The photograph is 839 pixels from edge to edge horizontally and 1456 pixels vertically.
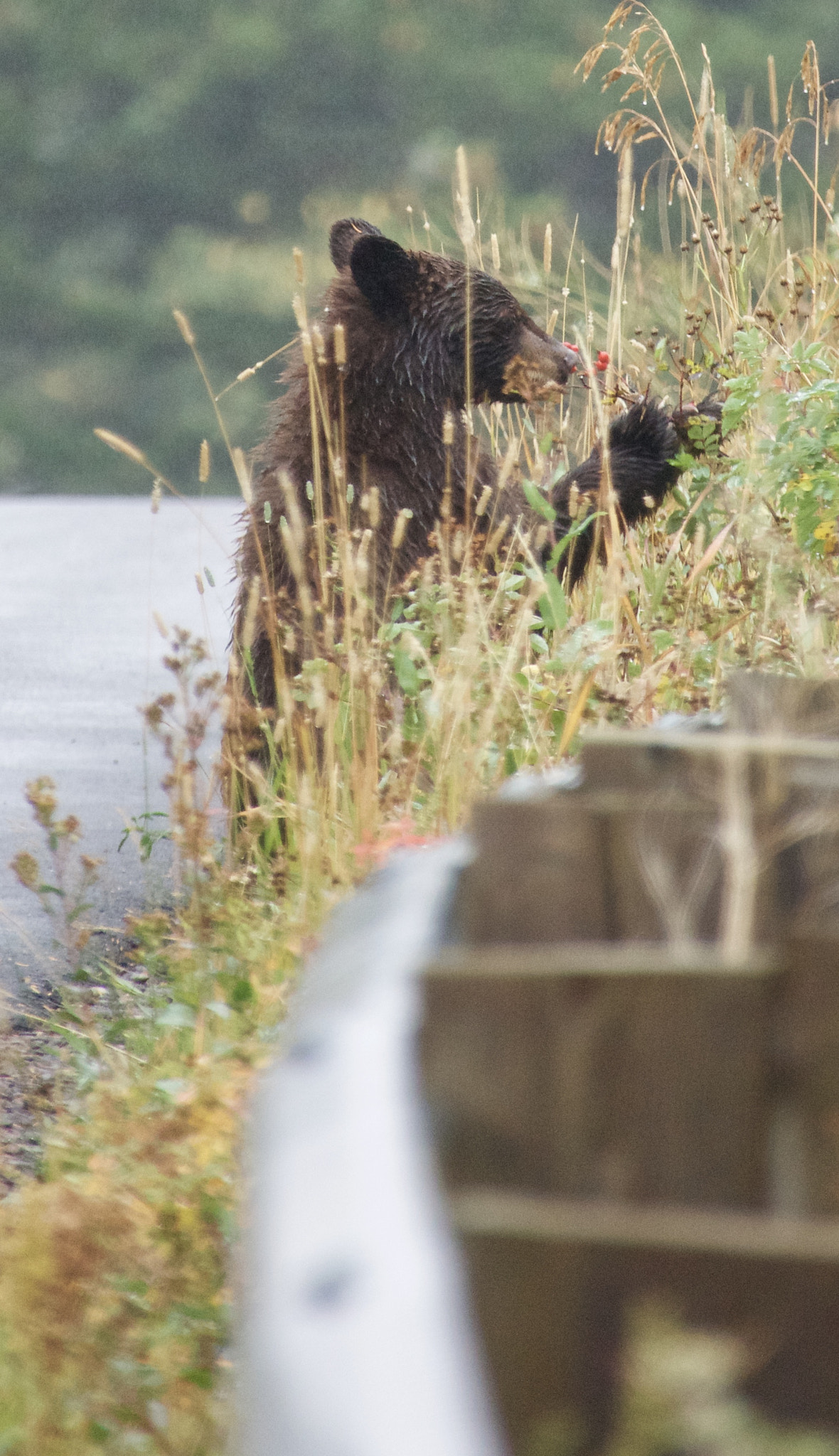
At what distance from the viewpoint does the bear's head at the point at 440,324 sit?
3799mm

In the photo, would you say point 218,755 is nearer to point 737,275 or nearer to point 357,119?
point 737,275

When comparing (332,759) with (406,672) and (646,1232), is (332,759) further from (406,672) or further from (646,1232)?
(646,1232)

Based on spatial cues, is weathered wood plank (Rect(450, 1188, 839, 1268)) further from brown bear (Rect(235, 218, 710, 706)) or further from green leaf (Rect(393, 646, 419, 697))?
brown bear (Rect(235, 218, 710, 706))

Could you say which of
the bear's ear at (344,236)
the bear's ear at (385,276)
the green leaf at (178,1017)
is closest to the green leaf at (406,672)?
the green leaf at (178,1017)

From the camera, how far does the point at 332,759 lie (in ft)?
9.46

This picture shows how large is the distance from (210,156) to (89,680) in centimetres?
2169

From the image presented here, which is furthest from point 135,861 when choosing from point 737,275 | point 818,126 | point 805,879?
point 805,879

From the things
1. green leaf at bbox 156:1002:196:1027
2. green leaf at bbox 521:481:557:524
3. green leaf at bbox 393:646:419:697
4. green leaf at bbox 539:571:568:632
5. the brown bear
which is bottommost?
green leaf at bbox 156:1002:196:1027

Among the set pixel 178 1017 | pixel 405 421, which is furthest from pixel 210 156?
pixel 178 1017

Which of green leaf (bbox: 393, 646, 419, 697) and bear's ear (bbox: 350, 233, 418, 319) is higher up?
bear's ear (bbox: 350, 233, 418, 319)

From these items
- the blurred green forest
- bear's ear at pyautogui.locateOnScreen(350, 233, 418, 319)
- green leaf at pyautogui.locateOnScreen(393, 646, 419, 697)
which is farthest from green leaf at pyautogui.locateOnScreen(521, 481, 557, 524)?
the blurred green forest

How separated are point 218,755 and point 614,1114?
8.00ft

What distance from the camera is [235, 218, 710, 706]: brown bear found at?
355cm

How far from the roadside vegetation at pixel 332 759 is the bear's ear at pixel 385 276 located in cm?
19
